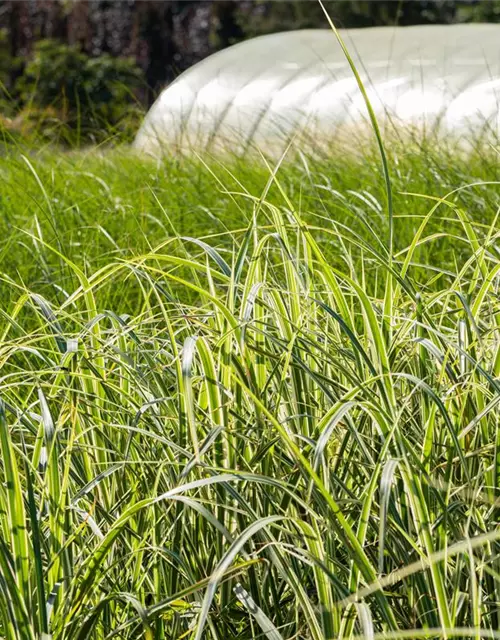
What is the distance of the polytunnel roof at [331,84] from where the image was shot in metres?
5.97

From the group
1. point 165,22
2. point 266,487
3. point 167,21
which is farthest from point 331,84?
point 167,21

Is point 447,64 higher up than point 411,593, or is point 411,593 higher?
point 447,64

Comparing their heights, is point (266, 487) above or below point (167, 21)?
below

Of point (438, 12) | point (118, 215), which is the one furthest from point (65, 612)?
point (438, 12)

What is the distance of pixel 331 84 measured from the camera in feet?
23.1

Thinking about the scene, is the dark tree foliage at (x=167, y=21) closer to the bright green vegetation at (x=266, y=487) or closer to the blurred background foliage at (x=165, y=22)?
the blurred background foliage at (x=165, y=22)

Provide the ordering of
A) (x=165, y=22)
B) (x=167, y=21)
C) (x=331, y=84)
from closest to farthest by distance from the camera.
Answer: (x=331, y=84) < (x=165, y=22) < (x=167, y=21)

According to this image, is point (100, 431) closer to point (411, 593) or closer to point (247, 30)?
point (411, 593)

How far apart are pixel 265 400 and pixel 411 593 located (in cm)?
37

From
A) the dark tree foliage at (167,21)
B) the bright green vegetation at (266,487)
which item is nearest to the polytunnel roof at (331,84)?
the bright green vegetation at (266,487)

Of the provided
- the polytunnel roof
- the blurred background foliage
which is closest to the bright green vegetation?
the polytunnel roof

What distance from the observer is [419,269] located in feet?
9.10

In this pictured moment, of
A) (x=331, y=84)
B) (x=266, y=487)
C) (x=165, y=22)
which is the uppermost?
(x=165, y=22)

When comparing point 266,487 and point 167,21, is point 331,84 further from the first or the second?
point 167,21
